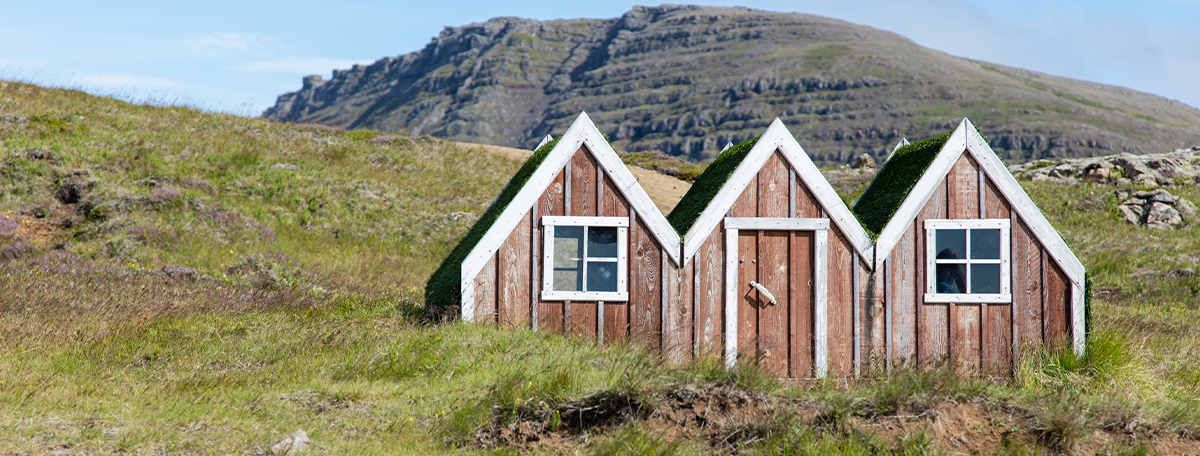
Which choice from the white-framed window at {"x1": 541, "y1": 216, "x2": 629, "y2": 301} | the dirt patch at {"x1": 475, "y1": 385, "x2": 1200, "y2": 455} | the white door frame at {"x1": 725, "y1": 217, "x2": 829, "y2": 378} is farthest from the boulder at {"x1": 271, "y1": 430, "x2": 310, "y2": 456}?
the white door frame at {"x1": 725, "y1": 217, "x2": 829, "y2": 378}

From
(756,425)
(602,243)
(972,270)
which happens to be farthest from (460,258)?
(972,270)

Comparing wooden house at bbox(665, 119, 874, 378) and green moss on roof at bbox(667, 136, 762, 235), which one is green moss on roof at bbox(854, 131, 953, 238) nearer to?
wooden house at bbox(665, 119, 874, 378)

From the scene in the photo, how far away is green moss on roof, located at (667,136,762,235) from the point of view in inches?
398

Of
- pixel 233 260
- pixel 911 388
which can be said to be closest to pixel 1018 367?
pixel 911 388

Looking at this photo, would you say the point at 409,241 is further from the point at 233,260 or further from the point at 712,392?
the point at 712,392

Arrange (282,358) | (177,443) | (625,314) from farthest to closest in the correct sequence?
(625,314), (282,358), (177,443)

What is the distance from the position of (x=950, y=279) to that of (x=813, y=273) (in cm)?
209

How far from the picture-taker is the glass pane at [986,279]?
1009 centimetres

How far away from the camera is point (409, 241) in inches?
860

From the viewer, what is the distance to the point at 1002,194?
1008 cm

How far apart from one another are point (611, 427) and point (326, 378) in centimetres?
349

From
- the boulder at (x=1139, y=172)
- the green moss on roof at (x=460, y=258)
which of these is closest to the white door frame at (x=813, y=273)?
the green moss on roof at (x=460, y=258)

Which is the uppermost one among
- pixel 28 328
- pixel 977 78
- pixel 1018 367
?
pixel 977 78

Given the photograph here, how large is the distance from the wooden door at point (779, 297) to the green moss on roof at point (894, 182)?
1147 millimetres
